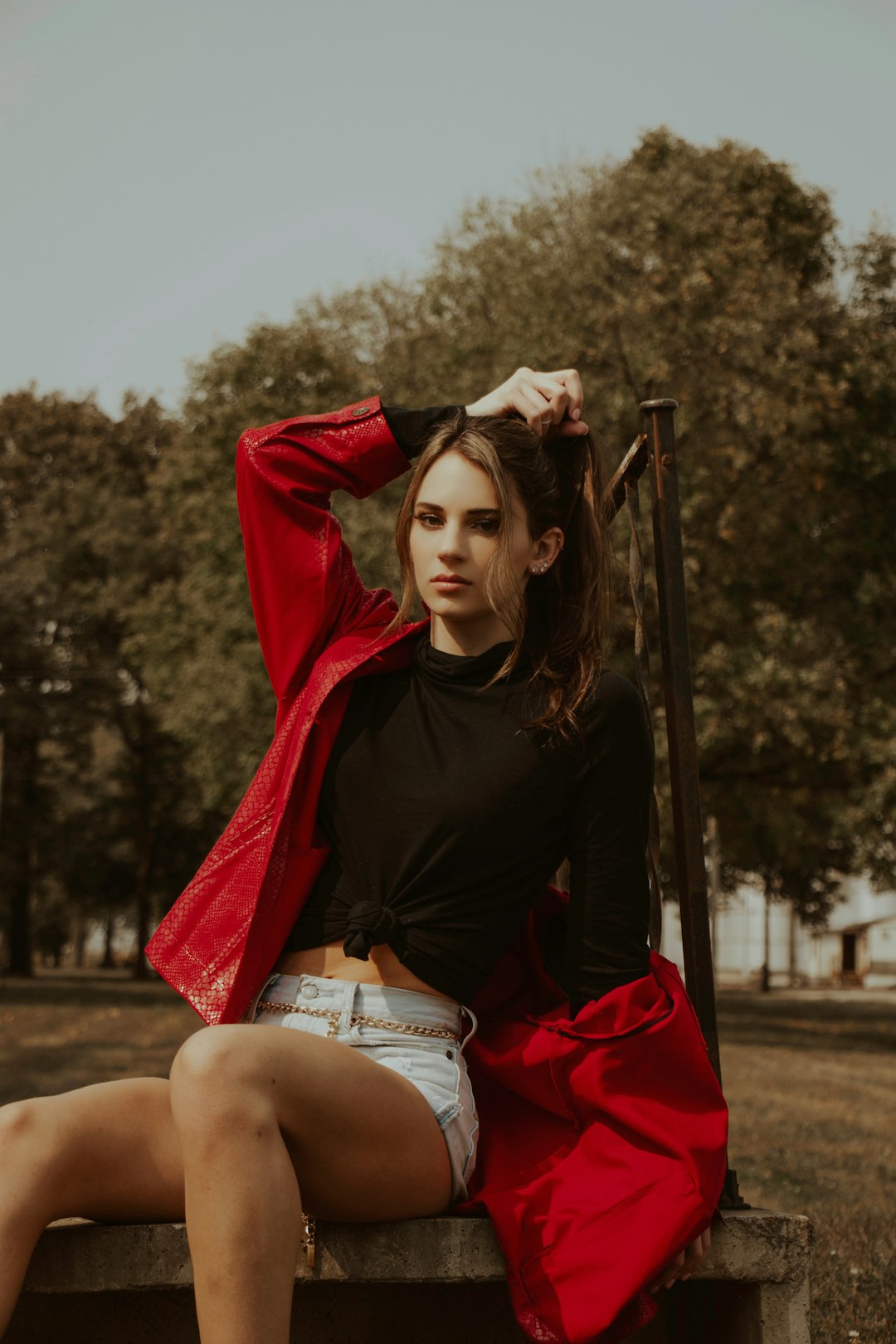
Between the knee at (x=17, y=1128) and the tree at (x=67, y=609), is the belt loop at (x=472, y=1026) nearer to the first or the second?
the knee at (x=17, y=1128)

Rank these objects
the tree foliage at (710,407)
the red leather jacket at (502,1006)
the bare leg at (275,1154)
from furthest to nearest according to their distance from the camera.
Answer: the tree foliage at (710,407)
the red leather jacket at (502,1006)
the bare leg at (275,1154)

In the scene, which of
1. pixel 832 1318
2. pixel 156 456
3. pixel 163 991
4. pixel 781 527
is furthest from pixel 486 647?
pixel 156 456

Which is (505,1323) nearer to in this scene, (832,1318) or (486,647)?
(832,1318)

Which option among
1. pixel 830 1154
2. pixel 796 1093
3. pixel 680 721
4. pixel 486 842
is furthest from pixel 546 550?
pixel 796 1093

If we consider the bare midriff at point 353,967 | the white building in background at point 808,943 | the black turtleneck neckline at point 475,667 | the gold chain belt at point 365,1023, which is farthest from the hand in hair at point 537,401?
the white building in background at point 808,943

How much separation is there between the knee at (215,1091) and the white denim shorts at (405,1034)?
28 cm

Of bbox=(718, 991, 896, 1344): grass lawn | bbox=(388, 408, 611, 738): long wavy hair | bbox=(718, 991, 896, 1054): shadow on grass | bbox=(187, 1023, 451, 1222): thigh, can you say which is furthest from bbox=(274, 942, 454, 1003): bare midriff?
bbox=(718, 991, 896, 1054): shadow on grass

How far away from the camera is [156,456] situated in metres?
33.5

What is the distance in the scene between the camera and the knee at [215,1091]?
90.0 inches

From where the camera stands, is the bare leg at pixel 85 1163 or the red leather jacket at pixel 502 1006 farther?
the red leather jacket at pixel 502 1006

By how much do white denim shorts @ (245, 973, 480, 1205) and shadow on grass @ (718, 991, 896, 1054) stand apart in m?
17.0

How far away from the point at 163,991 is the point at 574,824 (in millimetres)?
28514

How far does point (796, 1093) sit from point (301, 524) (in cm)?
1013

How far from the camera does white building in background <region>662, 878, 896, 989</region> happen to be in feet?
208
